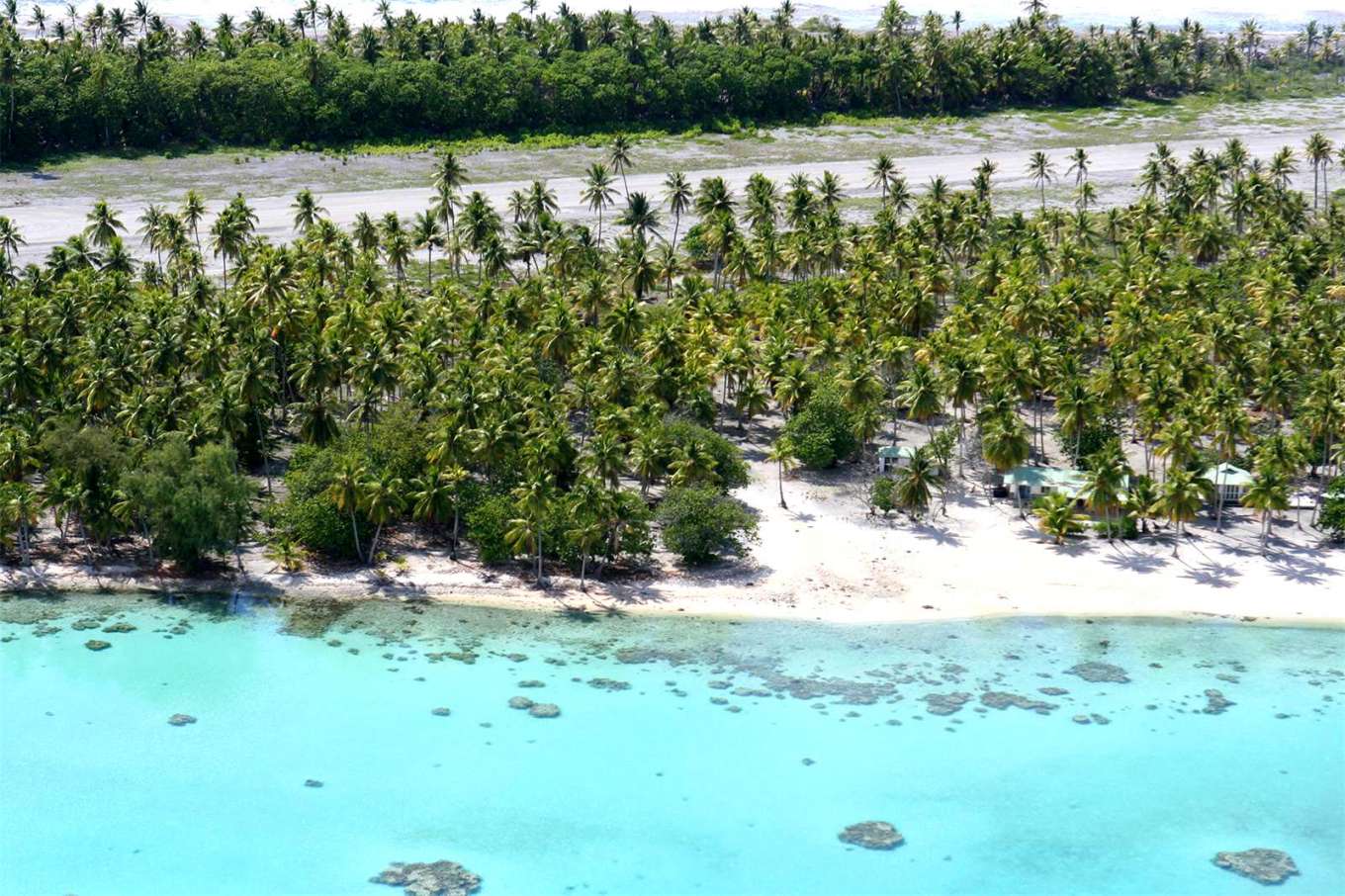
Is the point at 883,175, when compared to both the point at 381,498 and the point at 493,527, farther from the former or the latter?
the point at 381,498

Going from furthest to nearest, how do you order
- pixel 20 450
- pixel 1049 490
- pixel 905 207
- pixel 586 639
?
1. pixel 905 207
2. pixel 1049 490
3. pixel 20 450
4. pixel 586 639

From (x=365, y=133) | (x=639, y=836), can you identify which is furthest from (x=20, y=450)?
(x=365, y=133)

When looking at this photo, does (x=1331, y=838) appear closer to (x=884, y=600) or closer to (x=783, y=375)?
(x=884, y=600)

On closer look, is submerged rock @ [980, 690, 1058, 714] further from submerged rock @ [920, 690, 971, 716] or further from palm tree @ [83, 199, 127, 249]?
palm tree @ [83, 199, 127, 249]

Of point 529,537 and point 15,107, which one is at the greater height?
point 15,107

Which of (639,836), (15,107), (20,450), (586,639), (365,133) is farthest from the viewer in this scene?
(365,133)

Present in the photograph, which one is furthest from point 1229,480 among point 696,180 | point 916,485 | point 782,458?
point 696,180
